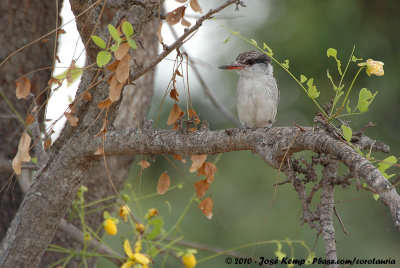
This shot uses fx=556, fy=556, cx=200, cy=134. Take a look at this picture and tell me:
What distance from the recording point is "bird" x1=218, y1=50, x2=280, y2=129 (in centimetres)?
345

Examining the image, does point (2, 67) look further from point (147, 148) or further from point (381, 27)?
point (381, 27)

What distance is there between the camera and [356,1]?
14.8 feet

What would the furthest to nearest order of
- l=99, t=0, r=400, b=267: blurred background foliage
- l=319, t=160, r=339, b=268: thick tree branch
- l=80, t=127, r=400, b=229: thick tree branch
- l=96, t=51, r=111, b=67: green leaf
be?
l=99, t=0, r=400, b=267: blurred background foliage < l=96, t=51, r=111, b=67: green leaf < l=80, t=127, r=400, b=229: thick tree branch < l=319, t=160, r=339, b=268: thick tree branch

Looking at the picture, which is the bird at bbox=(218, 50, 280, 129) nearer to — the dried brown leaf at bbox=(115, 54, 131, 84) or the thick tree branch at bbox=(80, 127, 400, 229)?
the thick tree branch at bbox=(80, 127, 400, 229)

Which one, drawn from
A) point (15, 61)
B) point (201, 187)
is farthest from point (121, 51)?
point (15, 61)

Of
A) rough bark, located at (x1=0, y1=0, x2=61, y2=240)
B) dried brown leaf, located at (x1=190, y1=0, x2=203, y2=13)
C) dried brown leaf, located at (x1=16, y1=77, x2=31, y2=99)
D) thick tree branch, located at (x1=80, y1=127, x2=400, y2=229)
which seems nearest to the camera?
thick tree branch, located at (x1=80, y1=127, x2=400, y2=229)

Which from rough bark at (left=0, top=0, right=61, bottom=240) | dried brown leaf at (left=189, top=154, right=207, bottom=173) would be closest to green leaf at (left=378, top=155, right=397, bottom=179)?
dried brown leaf at (left=189, top=154, right=207, bottom=173)

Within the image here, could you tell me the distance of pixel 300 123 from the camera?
426 centimetres

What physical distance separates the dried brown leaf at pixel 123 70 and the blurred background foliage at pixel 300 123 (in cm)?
239

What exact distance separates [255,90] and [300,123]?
37.0 inches

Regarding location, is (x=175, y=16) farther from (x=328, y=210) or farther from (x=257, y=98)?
(x=257, y=98)

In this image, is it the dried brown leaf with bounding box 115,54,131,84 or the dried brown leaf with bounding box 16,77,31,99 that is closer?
the dried brown leaf with bounding box 115,54,131,84

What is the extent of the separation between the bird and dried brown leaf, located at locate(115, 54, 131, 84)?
164 centimetres

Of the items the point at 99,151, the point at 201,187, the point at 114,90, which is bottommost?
the point at 201,187
